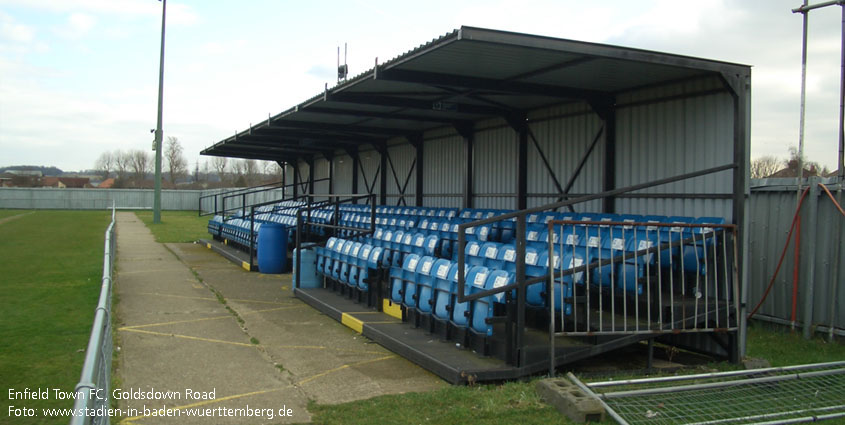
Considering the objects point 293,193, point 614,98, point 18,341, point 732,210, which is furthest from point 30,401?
point 293,193

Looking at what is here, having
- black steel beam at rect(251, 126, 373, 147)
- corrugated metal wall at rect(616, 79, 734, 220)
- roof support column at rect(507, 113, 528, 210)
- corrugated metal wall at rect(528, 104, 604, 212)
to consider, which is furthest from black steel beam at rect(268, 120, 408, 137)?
corrugated metal wall at rect(616, 79, 734, 220)

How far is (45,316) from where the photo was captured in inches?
372

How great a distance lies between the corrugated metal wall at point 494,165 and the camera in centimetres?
1380

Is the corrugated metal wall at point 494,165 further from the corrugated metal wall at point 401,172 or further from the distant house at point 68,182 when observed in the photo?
the distant house at point 68,182

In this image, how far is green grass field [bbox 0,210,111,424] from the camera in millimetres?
6211

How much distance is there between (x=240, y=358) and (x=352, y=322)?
198cm

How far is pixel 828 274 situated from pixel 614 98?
4.16 meters

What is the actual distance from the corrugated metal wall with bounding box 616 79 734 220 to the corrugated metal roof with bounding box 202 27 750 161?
27 cm

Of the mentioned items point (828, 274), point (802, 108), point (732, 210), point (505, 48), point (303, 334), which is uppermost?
point (505, 48)

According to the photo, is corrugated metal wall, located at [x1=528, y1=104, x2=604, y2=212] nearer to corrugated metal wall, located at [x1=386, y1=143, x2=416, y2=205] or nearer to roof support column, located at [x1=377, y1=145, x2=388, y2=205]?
corrugated metal wall, located at [x1=386, y1=143, x2=416, y2=205]

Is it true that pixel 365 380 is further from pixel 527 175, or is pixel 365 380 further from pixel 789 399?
pixel 527 175

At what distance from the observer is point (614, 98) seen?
35.0ft

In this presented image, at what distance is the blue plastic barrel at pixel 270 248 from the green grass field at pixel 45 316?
361cm

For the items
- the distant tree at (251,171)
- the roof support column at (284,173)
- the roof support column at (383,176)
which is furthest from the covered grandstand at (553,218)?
the distant tree at (251,171)
